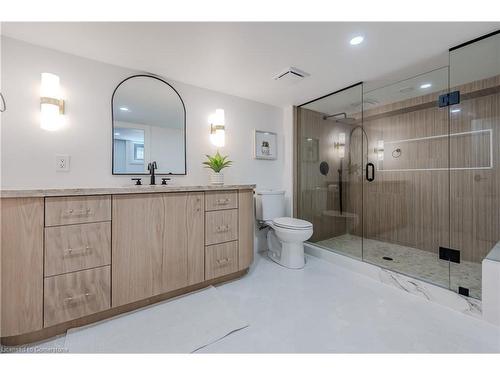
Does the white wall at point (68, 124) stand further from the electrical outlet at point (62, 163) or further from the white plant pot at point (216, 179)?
the white plant pot at point (216, 179)

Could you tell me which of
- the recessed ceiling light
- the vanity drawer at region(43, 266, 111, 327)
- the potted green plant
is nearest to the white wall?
the potted green plant

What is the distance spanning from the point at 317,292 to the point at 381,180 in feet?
6.63

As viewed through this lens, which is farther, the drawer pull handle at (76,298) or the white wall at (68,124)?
the white wall at (68,124)

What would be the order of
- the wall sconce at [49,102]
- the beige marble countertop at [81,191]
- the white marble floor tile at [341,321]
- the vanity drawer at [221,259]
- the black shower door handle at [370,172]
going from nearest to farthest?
the beige marble countertop at [81,191] → the white marble floor tile at [341,321] → the wall sconce at [49,102] → the vanity drawer at [221,259] → the black shower door handle at [370,172]

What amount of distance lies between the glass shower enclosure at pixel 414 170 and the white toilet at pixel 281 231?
0.52 meters

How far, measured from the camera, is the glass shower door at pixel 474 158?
157 centimetres

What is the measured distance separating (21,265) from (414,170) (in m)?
3.76

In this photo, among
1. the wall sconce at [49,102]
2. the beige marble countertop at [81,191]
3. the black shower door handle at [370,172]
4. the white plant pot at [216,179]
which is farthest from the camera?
the black shower door handle at [370,172]

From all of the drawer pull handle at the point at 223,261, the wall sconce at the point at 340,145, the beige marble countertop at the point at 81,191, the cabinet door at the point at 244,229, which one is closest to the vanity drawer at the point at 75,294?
the beige marble countertop at the point at 81,191

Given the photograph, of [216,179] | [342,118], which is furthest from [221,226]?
[342,118]

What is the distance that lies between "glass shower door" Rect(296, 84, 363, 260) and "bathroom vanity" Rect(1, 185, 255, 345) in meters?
1.46

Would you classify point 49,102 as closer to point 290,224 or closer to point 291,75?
point 291,75
